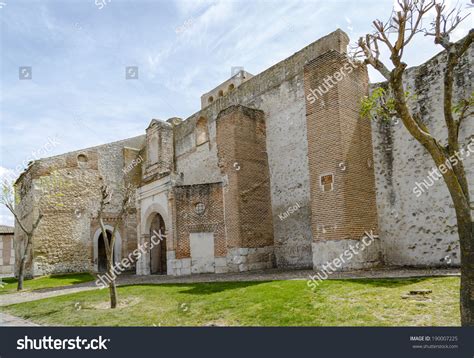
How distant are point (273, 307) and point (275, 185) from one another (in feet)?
27.9

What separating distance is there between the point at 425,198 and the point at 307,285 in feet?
14.5

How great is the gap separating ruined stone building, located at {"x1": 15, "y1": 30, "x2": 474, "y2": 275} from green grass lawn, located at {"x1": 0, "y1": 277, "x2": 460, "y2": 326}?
2.65 m

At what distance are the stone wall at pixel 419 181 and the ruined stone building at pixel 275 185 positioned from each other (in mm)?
28

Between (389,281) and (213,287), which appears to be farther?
(213,287)

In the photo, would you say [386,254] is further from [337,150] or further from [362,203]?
[337,150]

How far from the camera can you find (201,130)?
20391 millimetres

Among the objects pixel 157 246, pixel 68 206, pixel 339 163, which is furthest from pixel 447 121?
pixel 68 206

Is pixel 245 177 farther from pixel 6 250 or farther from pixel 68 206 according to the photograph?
pixel 6 250

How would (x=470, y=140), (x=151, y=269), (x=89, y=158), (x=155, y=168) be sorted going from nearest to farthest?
1. (x=470, y=140)
2. (x=151, y=269)
3. (x=155, y=168)
4. (x=89, y=158)

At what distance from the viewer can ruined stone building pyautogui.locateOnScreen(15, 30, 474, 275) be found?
10.4m

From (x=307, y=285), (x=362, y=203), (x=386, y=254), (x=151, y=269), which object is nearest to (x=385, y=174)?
(x=362, y=203)

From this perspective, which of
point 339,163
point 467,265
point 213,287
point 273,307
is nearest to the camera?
point 467,265

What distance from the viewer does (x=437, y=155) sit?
498 centimetres

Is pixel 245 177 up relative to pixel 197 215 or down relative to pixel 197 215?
up
